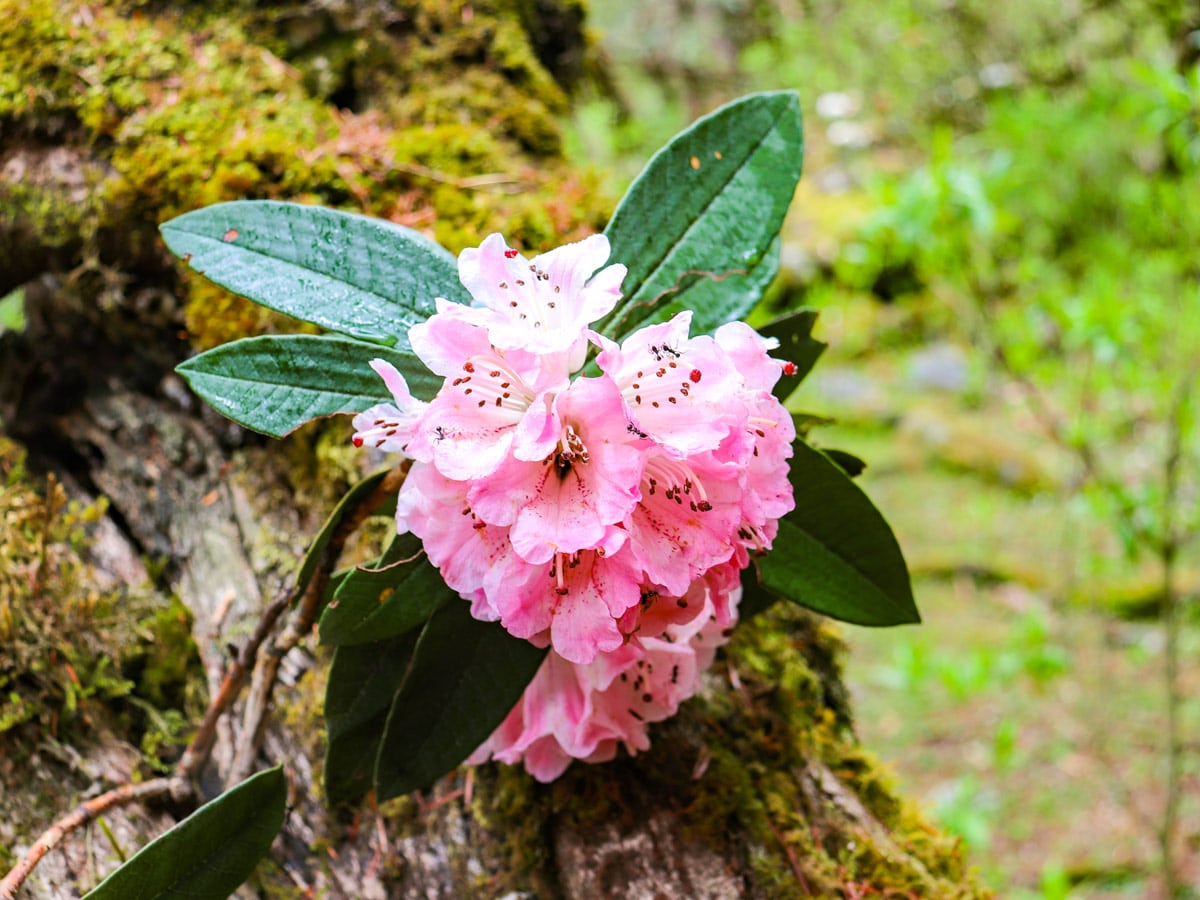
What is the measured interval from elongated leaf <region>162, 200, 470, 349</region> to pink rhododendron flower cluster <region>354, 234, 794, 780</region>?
0.42 feet

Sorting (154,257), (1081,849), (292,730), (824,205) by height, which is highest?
(154,257)

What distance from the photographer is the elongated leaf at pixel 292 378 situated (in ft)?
2.52

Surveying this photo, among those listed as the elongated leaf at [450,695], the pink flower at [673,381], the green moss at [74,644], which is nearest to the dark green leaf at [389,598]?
the elongated leaf at [450,695]

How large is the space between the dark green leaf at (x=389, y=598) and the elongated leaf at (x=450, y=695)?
0.06 feet

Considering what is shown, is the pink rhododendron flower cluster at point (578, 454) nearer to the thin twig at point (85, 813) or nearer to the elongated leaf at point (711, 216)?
the elongated leaf at point (711, 216)

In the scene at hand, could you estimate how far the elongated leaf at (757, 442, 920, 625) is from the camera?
84cm

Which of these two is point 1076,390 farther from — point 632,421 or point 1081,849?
point 632,421

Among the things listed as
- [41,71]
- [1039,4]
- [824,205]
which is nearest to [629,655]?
[41,71]

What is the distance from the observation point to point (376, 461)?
3.53 ft

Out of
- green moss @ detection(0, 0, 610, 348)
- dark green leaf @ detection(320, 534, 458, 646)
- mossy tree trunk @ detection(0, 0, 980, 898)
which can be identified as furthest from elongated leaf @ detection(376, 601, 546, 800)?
green moss @ detection(0, 0, 610, 348)

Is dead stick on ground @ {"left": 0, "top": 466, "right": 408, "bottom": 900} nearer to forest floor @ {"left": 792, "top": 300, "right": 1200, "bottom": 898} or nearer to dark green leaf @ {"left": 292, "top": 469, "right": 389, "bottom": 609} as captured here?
dark green leaf @ {"left": 292, "top": 469, "right": 389, "bottom": 609}

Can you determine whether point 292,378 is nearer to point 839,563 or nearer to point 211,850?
point 211,850

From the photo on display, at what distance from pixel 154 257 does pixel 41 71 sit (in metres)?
0.30

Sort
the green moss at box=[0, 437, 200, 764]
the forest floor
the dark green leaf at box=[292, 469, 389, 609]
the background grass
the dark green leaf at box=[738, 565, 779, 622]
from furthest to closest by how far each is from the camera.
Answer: the forest floor
the background grass
the green moss at box=[0, 437, 200, 764]
the dark green leaf at box=[738, 565, 779, 622]
the dark green leaf at box=[292, 469, 389, 609]
